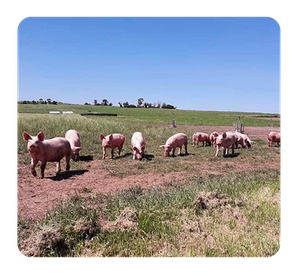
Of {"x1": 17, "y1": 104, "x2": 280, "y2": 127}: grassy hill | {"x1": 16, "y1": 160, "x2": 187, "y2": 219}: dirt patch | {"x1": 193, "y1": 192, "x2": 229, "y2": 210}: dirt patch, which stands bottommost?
{"x1": 16, "y1": 160, "x2": 187, "y2": 219}: dirt patch

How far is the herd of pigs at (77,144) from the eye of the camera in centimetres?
788

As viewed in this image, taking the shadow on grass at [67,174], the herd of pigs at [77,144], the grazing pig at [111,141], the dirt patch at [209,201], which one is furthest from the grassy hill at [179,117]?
the dirt patch at [209,201]

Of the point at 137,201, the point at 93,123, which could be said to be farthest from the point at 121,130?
the point at 137,201

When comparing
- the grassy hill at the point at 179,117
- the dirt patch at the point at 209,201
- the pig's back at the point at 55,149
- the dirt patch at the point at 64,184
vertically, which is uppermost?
the grassy hill at the point at 179,117

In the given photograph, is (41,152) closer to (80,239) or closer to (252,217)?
(80,239)

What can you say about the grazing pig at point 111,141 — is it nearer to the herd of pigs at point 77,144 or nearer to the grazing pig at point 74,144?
the herd of pigs at point 77,144

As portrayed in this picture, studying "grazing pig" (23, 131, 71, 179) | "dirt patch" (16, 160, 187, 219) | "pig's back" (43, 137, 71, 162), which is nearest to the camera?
"dirt patch" (16, 160, 187, 219)

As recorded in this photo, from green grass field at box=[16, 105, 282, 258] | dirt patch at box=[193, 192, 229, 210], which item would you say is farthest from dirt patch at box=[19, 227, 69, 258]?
dirt patch at box=[193, 192, 229, 210]

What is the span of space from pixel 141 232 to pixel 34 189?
4.84 meters

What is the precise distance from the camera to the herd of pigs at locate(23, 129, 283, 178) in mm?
7876

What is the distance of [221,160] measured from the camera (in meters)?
12.0

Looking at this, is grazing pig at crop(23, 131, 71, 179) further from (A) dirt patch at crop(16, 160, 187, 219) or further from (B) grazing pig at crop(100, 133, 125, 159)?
(B) grazing pig at crop(100, 133, 125, 159)

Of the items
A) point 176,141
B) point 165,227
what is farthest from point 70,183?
point 176,141

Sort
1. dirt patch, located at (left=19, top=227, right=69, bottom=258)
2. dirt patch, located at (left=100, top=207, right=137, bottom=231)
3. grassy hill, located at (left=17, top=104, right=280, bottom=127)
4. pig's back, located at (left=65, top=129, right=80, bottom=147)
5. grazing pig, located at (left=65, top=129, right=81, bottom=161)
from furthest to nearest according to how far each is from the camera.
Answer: grassy hill, located at (left=17, top=104, right=280, bottom=127) < pig's back, located at (left=65, top=129, right=80, bottom=147) < grazing pig, located at (left=65, top=129, right=81, bottom=161) < dirt patch, located at (left=100, top=207, right=137, bottom=231) < dirt patch, located at (left=19, top=227, right=69, bottom=258)
